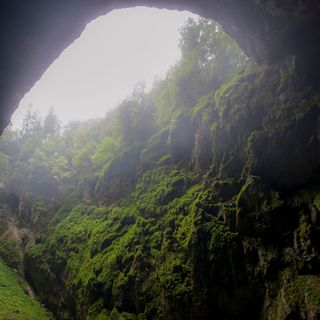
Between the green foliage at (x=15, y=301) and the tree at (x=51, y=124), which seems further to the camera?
the tree at (x=51, y=124)

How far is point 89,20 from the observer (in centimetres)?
927

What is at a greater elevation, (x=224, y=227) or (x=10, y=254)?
(x=224, y=227)

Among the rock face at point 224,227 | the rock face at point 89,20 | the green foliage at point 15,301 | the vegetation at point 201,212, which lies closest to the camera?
the rock face at point 89,20

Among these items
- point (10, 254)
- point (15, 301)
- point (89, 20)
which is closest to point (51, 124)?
point (10, 254)

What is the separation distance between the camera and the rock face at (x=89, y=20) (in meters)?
7.49

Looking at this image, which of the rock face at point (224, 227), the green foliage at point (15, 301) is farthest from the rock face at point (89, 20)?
the green foliage at point (15, 301)

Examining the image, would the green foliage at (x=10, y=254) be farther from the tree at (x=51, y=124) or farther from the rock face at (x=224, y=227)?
the tree at (x=51, y=124)

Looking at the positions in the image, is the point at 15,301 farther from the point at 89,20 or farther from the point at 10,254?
the point at 89,20

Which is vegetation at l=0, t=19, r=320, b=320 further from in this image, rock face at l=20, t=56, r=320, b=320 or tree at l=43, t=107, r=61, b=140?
tree at l=43, t=107, r=61, b=140

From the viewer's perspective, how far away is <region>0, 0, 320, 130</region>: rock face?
24.6 feet

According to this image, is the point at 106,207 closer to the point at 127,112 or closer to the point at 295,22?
the point at 127,112

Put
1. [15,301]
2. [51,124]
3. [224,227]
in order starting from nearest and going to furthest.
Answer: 1. [224,227]
2. [15,301]
3. [51,124]

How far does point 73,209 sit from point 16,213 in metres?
7.32

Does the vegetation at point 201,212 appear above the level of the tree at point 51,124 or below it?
below
